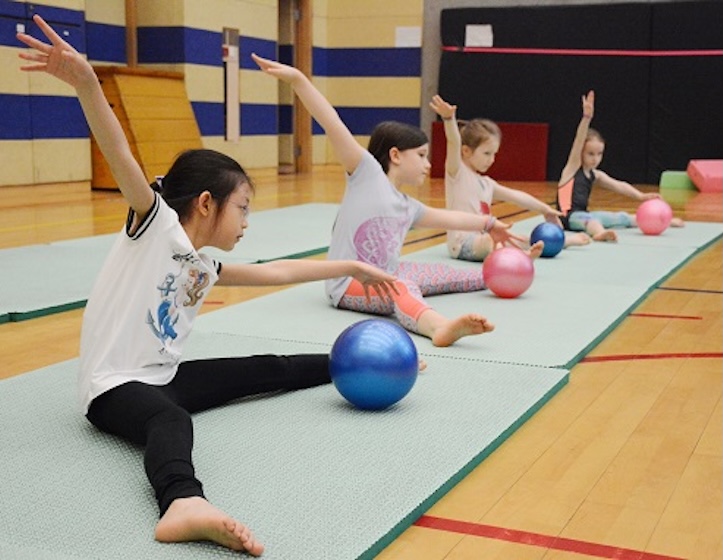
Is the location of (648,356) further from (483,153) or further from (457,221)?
(483,153)

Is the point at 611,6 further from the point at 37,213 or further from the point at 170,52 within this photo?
the point at 37,213

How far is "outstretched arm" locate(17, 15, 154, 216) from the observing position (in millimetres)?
1854

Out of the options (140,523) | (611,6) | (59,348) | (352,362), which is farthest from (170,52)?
(140,523)

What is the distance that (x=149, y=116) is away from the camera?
371 inches

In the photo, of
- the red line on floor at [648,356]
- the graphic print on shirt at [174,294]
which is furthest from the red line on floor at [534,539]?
the red line on floor at [648,356]

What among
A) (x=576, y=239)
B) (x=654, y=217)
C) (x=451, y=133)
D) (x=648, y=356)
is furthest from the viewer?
(x=654, y=217)

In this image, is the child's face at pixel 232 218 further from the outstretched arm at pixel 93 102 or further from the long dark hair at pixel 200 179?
the outstretched arm at pixel 93 102

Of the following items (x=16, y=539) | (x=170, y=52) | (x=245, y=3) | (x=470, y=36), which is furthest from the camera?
(x=470, y=36)

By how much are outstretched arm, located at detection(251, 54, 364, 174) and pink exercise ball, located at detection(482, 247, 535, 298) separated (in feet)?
2.69

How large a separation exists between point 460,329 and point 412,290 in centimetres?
55

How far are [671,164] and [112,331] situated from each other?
10.7 m

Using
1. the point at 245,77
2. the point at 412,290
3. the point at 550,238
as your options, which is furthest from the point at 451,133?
the point at 245,77

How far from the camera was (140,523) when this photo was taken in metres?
1.86

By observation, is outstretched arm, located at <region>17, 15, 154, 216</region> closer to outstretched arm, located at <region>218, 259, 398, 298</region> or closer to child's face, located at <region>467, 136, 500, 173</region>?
outstretched arm, located at <region>218, 259, 398, 298</region>
